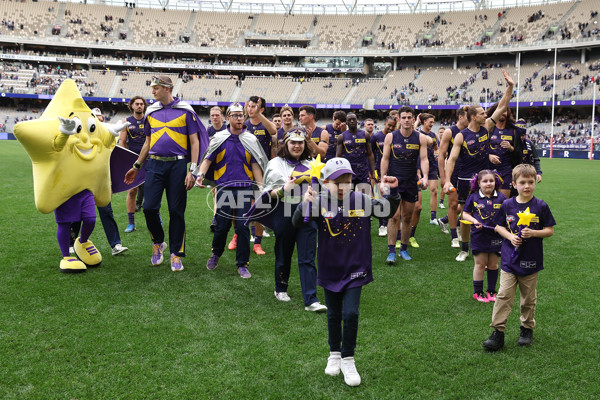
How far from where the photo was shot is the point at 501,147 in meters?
6.62

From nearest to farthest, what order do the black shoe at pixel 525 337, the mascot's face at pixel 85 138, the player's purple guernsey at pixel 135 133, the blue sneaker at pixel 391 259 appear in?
the black shoe at pixel 525 337, the mascot's face at pixel 85 138, the blue sneaker at pixel 391 259, the player's purple guernsey at pixel 135 133

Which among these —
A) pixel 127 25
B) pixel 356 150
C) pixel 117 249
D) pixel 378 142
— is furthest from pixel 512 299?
pixel 127 25

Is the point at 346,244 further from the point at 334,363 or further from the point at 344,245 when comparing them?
the point at 334,363

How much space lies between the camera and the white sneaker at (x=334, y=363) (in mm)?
3514

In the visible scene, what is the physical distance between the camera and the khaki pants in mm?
3982

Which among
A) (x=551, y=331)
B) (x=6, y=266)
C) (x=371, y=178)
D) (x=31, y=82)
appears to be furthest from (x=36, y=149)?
(x=31, y=82)

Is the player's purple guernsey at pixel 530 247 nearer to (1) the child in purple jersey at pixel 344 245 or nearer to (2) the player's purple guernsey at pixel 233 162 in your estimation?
(1) the child in purple jersey at pixel 344 245

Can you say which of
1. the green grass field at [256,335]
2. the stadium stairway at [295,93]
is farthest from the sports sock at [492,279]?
the stadium stairway at [295,93]

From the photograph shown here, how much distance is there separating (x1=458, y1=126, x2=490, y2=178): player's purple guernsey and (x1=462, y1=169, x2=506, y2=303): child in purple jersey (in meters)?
1.47

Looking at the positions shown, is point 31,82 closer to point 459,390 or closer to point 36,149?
point 36,149

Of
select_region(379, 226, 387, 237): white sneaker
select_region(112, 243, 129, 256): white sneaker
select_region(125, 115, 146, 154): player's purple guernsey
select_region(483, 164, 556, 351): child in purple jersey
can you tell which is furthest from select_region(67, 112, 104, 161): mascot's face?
select_region(379, 226, 387, 237): white sneaker

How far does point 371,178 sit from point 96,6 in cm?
6039

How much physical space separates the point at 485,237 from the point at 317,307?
203 centimetres

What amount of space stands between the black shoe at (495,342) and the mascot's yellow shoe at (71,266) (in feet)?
15.7
